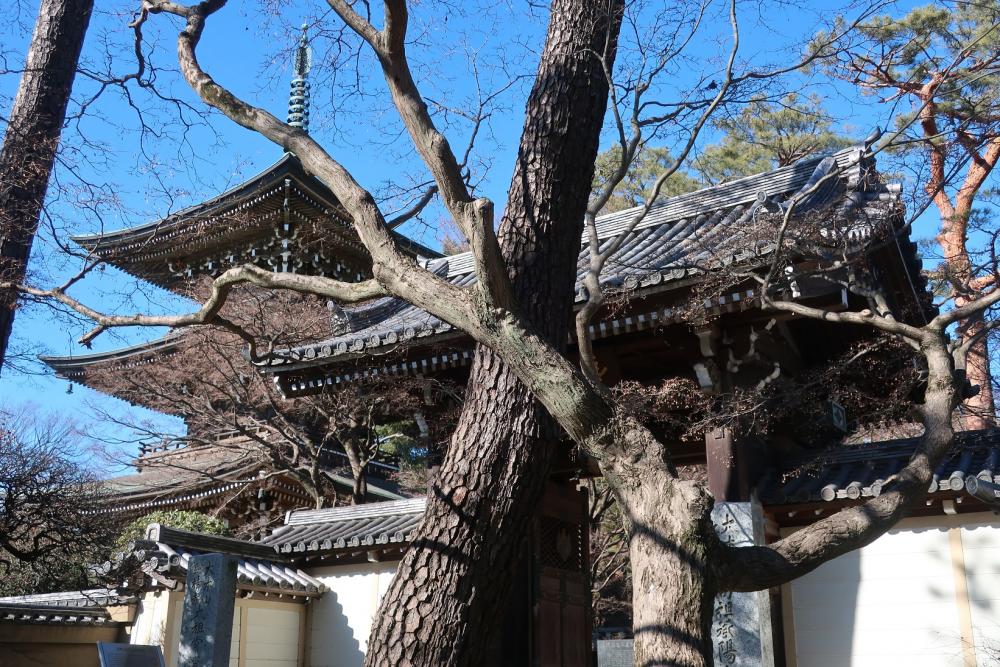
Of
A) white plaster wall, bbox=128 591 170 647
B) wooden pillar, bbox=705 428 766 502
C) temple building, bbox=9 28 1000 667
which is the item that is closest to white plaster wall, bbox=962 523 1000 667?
temple building, bbox=9 28 1000 667

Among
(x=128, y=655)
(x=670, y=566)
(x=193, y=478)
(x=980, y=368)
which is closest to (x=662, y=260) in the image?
(x=980, y=368)

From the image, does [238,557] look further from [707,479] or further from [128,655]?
[707,479]

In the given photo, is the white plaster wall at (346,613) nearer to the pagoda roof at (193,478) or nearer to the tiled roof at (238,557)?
the tiled roof at (238,557)

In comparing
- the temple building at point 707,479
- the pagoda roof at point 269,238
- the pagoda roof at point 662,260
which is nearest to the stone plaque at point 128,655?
the temple building at point 707,479

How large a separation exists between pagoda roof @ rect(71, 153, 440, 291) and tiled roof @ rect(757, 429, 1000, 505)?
9.43 meters

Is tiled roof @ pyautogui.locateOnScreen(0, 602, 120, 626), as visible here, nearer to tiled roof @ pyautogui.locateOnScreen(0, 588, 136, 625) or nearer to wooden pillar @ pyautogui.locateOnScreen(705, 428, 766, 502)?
tiled roof @ pyautogui.locateOnScreen(0, 588, 136, 625)

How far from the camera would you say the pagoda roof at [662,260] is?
20.9 feet

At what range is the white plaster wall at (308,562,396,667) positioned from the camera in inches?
348

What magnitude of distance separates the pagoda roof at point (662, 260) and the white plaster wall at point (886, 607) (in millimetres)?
2221

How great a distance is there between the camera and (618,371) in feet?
25.3

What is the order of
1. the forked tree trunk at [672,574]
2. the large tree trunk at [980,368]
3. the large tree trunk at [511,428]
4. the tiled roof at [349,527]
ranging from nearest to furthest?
the forked tree trunk at [672,574], the large tree trunk at [511,428], the large tree trunk at [980,368], the tiled roof at [349,527]

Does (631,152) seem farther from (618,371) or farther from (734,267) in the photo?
(618,371)

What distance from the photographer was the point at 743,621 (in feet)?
20.7

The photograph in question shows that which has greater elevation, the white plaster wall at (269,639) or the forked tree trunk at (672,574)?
the forked tree trunk at (672,574)
